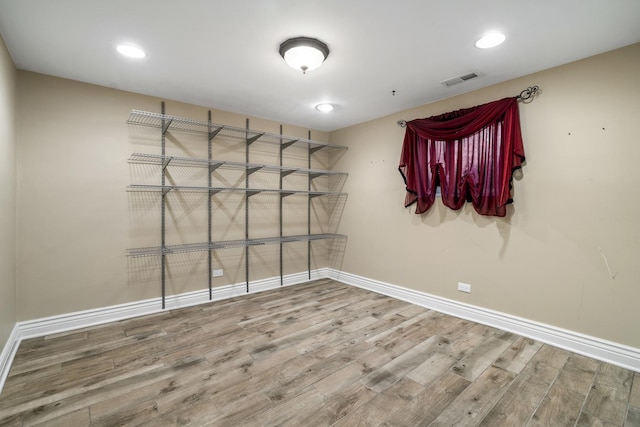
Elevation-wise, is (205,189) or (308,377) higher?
(205,189)

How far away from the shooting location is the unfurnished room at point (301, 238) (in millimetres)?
1905

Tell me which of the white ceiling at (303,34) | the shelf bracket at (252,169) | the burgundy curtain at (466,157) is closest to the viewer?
the white ceiling at (303,34)

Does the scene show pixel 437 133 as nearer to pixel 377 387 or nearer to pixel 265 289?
pixel 377 387

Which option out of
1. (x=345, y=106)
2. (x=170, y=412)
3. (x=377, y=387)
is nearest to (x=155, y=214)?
(x=170, y=412)

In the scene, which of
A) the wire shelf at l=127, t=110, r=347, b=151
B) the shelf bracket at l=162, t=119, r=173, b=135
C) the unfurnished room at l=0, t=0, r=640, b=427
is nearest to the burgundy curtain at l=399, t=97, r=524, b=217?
the unfurnished room at l=0, t=0, r=640, b=427

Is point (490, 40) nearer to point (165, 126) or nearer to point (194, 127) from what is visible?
point (194, 127)

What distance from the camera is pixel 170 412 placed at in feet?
5.74

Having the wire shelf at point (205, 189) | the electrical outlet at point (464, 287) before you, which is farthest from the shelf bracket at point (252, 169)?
the electrical outlet at point (464, 287)

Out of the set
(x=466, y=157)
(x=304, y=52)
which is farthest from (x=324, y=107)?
(x=466, y=157)

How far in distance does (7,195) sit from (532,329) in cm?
468

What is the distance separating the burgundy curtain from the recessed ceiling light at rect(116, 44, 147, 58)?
293 cm

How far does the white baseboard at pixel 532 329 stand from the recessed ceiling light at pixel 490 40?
2.47m

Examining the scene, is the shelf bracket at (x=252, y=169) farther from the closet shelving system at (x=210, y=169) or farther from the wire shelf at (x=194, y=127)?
the wire shelf at (x=194, y=127)

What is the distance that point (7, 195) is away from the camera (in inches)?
92.6
